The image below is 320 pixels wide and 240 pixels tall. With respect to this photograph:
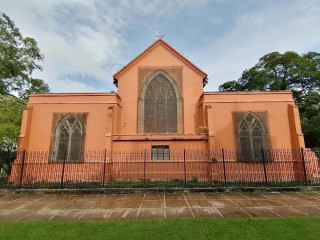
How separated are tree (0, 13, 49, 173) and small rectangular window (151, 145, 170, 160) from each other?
10000 millimetres

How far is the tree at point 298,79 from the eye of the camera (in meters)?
22.4

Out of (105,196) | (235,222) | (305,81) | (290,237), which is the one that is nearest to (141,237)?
(235,222)

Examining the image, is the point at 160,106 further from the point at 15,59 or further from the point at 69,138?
the point at 15,59

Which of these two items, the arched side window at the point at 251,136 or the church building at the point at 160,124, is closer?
the arched side window at the point at 251,136

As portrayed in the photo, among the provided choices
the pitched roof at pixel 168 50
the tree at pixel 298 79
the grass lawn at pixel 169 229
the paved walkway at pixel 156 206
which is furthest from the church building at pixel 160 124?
the tree at pixel 298 79

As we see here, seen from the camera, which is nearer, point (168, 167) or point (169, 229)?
point (169, 229)

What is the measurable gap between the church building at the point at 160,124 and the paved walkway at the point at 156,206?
441cm

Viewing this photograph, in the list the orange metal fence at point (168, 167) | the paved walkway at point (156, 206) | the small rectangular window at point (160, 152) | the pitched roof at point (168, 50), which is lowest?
the paved walkway at point (156, 206)

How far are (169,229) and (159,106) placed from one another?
38.5 feet

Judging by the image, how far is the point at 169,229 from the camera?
527 cm

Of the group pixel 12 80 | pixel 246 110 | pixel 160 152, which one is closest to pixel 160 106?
pixel 160 152

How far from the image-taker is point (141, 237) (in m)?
4.83

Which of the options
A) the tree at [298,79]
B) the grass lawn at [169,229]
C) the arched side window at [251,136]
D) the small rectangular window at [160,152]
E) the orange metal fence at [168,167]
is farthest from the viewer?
the tree at [298,79]

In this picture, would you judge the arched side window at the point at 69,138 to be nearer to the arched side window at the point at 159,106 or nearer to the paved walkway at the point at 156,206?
the paved walkway at the point at 156,206
